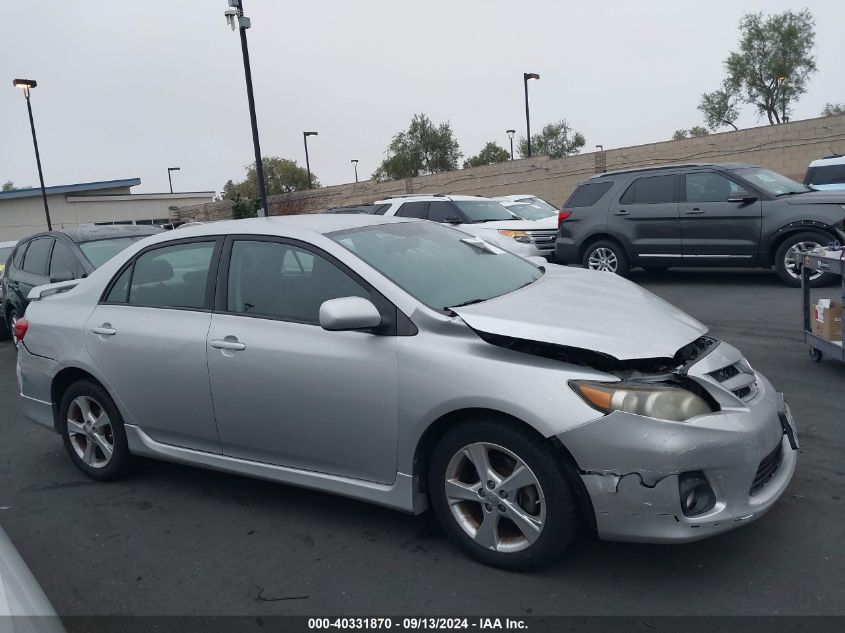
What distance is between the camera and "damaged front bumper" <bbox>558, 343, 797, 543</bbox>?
9.55 ft

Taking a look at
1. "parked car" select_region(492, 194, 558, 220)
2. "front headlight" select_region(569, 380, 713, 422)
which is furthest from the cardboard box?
"parked car" select_region(492, 194, 558, 220)

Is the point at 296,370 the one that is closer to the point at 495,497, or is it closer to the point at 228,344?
the point at 228,344

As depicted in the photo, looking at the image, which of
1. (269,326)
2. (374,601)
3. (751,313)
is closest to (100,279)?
(269,326)

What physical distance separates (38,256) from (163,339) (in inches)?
253

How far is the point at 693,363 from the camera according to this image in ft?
10.6

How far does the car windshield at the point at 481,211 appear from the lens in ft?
46.2

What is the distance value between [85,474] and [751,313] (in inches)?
280

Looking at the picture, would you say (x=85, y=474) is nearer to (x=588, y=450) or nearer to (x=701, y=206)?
(x=588, y=450)

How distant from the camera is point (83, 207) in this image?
39.4 metres

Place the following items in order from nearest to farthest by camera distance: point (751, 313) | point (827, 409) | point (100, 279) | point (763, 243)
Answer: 1. point (100, 279)
2. point (827, 409)
3. point (751, 313)
4. point (763, 243)

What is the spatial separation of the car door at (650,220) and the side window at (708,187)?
22cm

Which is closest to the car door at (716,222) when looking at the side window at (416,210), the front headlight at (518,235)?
the front headlight at (518,235)

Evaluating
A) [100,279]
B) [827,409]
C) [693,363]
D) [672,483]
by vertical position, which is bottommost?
[827,409]

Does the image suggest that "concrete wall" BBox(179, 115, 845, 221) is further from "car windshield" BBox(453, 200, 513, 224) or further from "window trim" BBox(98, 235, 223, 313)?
"window trim" BBox(98, 235, 223, 313)
